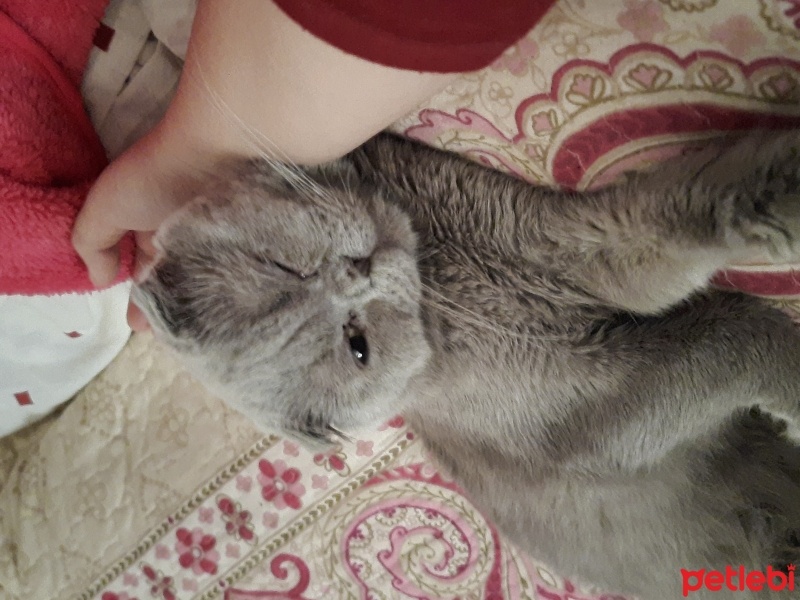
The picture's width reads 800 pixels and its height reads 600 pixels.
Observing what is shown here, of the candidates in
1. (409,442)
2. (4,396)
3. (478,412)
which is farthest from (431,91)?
(4,396)

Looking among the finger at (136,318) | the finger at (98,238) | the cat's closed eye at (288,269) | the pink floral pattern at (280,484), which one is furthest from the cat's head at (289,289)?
the pink floral pattern at (280,484)

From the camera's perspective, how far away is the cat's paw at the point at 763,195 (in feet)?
1.67

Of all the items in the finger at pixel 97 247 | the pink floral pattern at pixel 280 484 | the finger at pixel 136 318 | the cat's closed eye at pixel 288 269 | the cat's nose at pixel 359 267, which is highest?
the cat's nose at pixel 359 267

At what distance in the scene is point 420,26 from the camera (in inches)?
16.0

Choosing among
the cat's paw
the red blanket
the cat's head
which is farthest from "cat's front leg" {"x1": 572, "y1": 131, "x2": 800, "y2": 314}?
the red blanket

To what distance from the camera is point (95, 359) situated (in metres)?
1.18

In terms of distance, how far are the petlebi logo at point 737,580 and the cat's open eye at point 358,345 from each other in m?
0.54

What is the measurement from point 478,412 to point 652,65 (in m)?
0.44

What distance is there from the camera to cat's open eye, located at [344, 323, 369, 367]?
675 millimetres

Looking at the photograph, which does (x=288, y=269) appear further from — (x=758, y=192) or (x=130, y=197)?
(x=758, y=192)

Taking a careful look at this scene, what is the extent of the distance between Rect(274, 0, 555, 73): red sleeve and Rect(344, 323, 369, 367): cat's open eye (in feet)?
1.07

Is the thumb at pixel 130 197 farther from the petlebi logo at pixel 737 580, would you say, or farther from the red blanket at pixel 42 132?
the petlebi logo at pixel 737 580

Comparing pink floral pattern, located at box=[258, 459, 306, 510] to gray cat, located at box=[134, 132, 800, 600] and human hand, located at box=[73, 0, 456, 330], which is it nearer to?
gray cat, located at box=[134, 132, 800, 600]

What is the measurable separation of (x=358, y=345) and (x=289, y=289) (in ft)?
0.34
